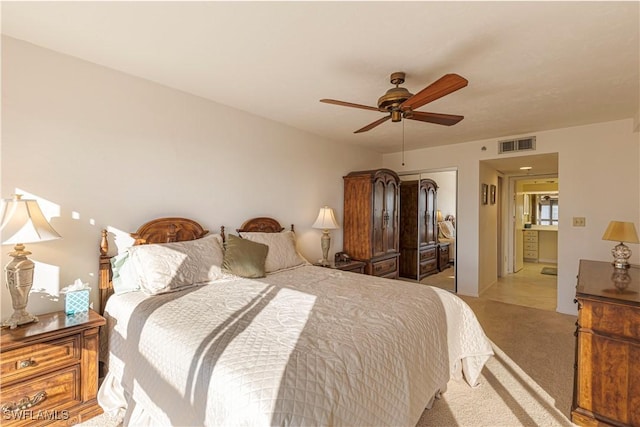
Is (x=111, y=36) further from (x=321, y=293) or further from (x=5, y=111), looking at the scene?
(x=321, y=293)

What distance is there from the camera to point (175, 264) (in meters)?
2.30

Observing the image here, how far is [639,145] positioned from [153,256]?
5242 millimetres

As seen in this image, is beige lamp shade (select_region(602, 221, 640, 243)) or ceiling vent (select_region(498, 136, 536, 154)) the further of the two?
ceiling vent (select_region(498, 136, 536, 154))

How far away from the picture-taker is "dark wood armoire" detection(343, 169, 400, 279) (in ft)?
14.6

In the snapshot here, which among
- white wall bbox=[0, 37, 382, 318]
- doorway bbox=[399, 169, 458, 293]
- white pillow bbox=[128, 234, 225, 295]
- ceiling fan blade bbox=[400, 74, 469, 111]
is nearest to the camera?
ceiling fan blade bbox=[400, 74, 469, 111]

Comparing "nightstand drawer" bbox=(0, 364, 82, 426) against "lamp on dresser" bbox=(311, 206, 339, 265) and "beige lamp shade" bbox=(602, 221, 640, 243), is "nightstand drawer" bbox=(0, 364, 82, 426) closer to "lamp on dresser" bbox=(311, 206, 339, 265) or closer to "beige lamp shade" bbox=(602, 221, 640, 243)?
→ "lamp on dresser" bbox=(311, 206, 339, 265)

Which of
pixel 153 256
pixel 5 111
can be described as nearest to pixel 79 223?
pixel 153 256

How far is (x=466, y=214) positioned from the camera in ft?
15.9

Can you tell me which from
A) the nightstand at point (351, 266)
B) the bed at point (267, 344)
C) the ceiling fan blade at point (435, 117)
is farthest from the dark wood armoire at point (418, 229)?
the bed at point (267, 344)

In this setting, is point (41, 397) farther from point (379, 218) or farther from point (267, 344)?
point (379, 218)

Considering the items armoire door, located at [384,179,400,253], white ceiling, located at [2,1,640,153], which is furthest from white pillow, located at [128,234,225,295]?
armoire door, located at [384,179,400,253]

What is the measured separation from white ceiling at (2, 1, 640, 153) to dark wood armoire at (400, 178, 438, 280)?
2.35 meters

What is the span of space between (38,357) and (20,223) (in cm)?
79

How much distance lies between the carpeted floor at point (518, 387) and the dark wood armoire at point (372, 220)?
1613 millimetres
